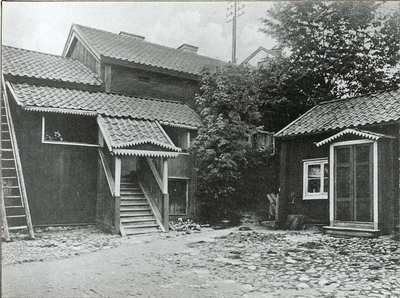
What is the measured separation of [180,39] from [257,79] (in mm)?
5763

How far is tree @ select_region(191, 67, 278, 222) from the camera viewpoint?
37.5 feet

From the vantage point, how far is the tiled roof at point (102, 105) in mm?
9023

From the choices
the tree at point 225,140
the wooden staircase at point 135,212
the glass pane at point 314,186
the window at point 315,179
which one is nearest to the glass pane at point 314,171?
the window at point 315,179

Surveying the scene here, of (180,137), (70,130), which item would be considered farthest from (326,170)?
(70,130)

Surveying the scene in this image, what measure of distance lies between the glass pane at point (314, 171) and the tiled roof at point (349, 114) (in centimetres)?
99

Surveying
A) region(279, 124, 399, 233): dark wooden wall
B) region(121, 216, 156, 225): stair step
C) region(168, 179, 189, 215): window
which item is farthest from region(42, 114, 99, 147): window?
region(279, 124, 399, 233): dark wooden wall

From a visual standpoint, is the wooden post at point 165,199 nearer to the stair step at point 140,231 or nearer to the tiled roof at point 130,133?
the stair step at point 140,231

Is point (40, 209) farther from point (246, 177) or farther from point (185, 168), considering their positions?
point (246, 177)

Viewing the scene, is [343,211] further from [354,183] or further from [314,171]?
[314,171]

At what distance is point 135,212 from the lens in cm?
1007

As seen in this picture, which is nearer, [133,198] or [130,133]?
[130,133]

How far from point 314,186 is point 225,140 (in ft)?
9.27

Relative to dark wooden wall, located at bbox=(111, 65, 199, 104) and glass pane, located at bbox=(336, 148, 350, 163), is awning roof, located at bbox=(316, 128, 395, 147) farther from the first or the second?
dark wooden wall, located at bbox=(111, 65, 199, 104)

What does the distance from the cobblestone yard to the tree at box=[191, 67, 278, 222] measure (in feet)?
8.96
